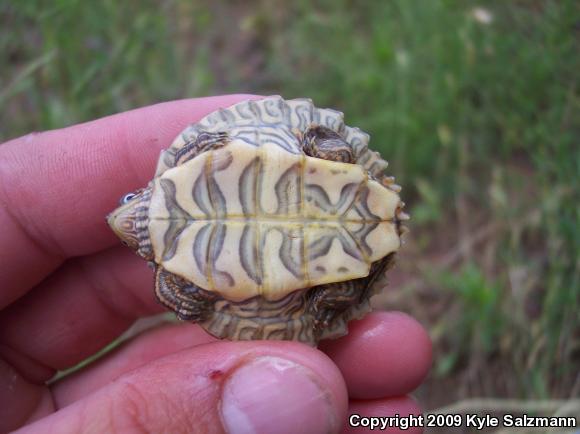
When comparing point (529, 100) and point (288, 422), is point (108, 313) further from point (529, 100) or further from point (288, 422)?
point (529, 100)

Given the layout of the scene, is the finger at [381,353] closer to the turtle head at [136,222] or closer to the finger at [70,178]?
the turtle head at [136,222]

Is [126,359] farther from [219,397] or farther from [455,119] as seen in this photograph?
[455,119]

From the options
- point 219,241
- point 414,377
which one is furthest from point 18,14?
point 414,377

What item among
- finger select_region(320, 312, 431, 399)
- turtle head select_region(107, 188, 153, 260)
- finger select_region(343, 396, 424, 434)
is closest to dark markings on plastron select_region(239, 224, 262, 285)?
turtle head select_region(107, 188, 153, 260)

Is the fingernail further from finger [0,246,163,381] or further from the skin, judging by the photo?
finger [0,246,163,381]

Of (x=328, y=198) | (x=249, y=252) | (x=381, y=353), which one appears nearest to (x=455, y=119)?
(x=381, y=353)
